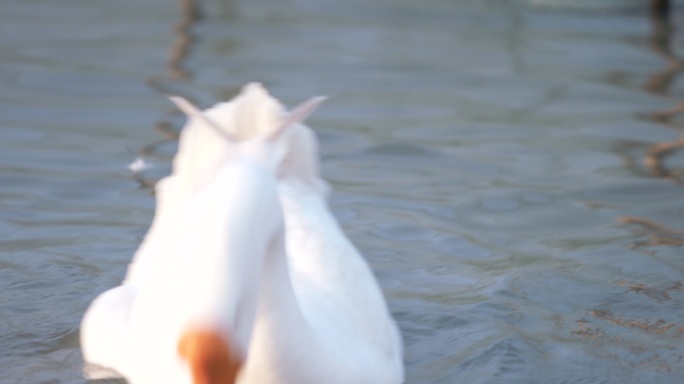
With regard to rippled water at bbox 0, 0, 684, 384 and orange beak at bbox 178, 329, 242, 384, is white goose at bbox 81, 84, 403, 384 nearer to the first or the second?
orange beak at bbox 178, 329, 242, 384

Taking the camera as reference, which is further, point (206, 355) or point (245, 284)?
point (245, 284)

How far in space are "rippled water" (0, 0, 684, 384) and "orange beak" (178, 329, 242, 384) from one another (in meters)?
2.09

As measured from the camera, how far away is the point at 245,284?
2.93 meters

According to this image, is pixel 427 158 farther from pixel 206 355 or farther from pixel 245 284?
pixel 206 355

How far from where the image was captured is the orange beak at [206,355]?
2682 millimetres

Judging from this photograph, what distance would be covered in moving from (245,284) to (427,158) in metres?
4.83

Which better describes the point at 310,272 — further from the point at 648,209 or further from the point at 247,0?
the point at 247,0

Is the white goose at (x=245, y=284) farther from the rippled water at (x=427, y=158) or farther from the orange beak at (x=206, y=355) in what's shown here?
the rippled water at (x=427, y=158)

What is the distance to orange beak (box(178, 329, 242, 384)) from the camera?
8.80 ft

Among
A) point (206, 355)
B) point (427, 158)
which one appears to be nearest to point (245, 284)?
point (206, 355)

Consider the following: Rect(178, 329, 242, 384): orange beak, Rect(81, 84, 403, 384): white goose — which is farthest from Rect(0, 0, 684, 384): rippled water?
Rect(178, 329, 242, 384): orange beak

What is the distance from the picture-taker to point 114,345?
4516mm

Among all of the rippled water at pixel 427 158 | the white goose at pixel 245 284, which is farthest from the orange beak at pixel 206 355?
the rippled water at pixel 427 158

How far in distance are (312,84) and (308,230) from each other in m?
4.45
